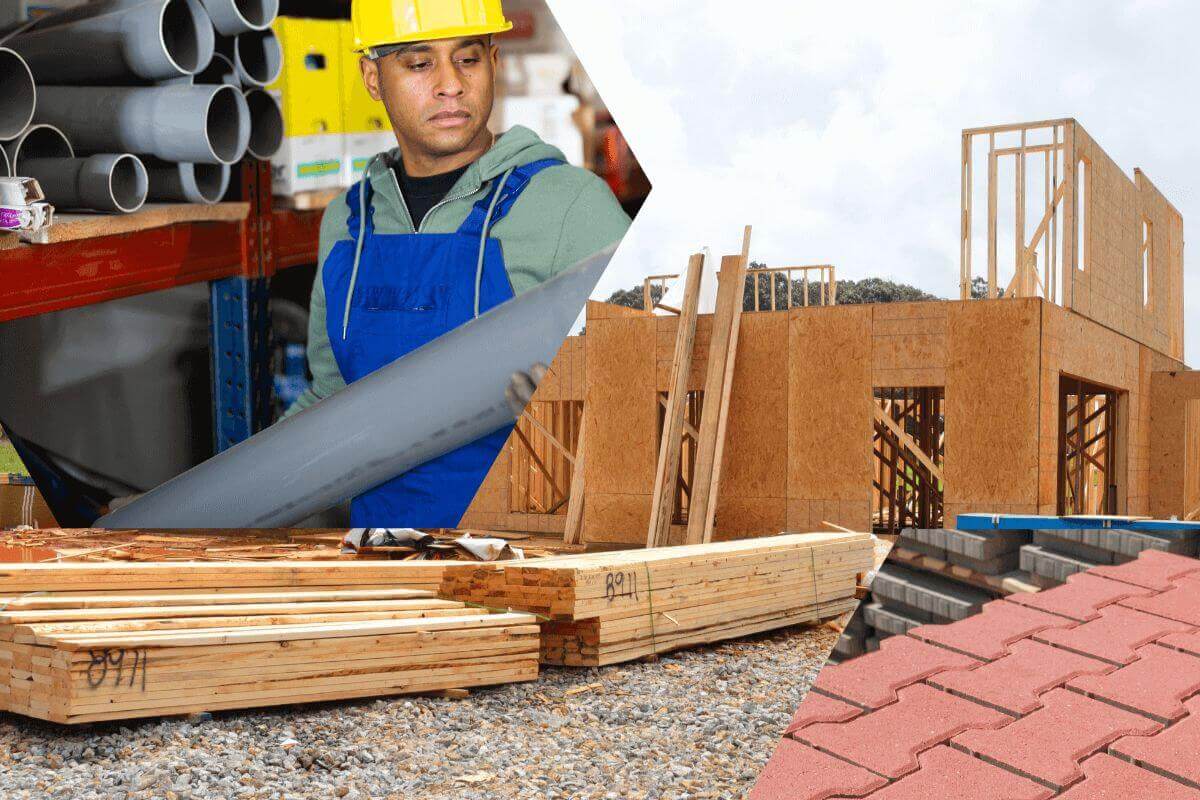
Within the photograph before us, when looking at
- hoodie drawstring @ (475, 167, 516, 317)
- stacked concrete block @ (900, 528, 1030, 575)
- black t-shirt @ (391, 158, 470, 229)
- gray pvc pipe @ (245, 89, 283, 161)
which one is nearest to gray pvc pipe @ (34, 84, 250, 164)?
gray pvc pipe @ (245, 89, 283, 161)

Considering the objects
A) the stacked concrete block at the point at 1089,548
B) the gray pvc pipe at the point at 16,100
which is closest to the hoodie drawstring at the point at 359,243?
the gray pvc pipe at the point at 16,100

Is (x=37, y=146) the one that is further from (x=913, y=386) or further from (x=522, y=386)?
(x=913, y=386)

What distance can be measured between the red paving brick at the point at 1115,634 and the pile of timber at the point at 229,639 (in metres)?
3.65

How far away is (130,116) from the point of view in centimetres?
407

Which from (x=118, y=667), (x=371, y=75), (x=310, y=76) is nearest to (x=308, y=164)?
(x=310, y=76)

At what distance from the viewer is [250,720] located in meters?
4.14

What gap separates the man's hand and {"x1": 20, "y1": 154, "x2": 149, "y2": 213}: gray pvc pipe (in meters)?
1.77

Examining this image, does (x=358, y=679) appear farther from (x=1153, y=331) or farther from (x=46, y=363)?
(x=1153, y=331)

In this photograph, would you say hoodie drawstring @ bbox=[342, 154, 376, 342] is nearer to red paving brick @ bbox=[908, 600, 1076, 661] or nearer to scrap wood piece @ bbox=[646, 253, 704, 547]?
red paving brick @ bbox=[908, 600, 1076, 661]

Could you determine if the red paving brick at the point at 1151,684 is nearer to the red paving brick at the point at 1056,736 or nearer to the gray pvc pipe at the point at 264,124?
the red paving brick at the point at 1056,736

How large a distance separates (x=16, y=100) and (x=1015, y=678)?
14.3ft

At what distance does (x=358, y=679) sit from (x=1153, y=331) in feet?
40.8

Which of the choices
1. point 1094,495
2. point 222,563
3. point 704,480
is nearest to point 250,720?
point 222,563

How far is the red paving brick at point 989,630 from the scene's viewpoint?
1.02m
